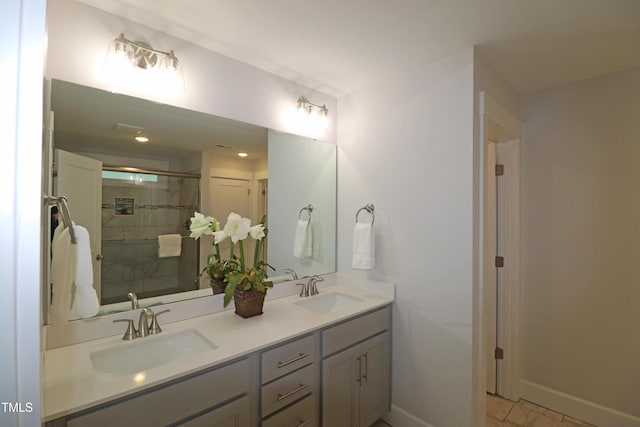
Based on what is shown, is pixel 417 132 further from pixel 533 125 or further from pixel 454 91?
pixel 533 125

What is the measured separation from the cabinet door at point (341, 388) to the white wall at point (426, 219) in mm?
417

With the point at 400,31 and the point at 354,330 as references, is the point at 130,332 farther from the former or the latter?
the point at 400,31

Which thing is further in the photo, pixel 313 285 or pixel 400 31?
pixel 313 285

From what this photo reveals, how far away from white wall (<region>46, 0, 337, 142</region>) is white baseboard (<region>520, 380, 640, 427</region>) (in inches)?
98.0

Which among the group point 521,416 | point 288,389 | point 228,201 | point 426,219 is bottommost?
point 521,416

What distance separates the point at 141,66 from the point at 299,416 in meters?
1.86

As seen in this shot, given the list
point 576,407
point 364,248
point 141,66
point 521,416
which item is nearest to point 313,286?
point 364,248

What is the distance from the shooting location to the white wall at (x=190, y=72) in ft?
3.99

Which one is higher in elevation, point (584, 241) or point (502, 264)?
point (584, 241)

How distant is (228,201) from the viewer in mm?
1790

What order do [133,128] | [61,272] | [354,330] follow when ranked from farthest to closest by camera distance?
[354,330] → [133,128] → [61,272]

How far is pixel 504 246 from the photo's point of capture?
2250 mm

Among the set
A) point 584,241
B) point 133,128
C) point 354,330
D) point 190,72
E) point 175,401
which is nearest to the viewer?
point 175,401

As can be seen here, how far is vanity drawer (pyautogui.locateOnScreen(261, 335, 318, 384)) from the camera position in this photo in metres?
1.28
